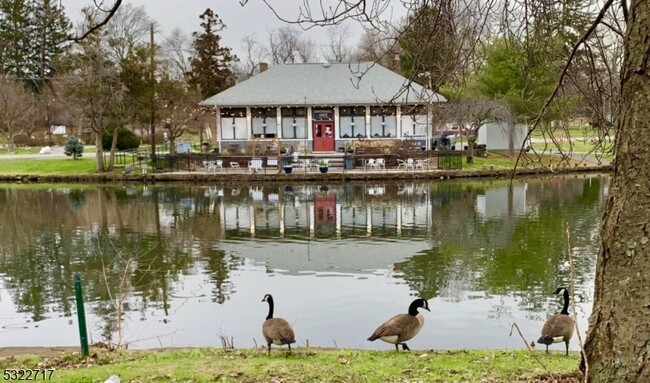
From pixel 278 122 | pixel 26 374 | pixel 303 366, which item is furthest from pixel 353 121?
pixel 26 374

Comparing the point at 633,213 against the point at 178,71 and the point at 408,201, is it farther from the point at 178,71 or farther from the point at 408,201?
the point at 178,71

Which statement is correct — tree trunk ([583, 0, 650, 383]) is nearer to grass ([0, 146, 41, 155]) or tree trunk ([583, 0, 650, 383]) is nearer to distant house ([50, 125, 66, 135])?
grass ([0, 146, 41, 155])

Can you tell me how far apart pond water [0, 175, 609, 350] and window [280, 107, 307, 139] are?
46.7 ft

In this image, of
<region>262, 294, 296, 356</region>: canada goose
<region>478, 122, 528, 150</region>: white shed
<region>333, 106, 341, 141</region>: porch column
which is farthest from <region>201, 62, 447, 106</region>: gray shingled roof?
<region>262, 294, 296, 356</region>: canada goose

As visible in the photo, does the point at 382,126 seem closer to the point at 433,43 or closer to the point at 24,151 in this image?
the point at 24,151

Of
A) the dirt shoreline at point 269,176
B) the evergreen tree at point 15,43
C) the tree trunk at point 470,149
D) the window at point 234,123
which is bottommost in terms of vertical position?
the dirt shoreline at point 269,176

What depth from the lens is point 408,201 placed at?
79.6ft

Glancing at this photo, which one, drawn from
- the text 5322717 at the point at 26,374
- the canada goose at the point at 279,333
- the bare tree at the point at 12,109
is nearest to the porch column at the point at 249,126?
the bare tree at the point at 12,109

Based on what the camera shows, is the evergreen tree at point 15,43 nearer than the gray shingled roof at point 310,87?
No

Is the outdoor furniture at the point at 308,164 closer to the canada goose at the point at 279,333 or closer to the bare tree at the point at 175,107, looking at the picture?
the bare tree at the point at 175,107

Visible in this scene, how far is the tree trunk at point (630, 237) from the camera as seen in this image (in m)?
2.98

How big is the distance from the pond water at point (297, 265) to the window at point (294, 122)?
14244 mm

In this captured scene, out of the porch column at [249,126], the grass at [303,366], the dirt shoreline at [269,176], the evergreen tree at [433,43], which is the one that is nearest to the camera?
the evergreen tree at [433,43]

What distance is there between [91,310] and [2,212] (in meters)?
15.1
